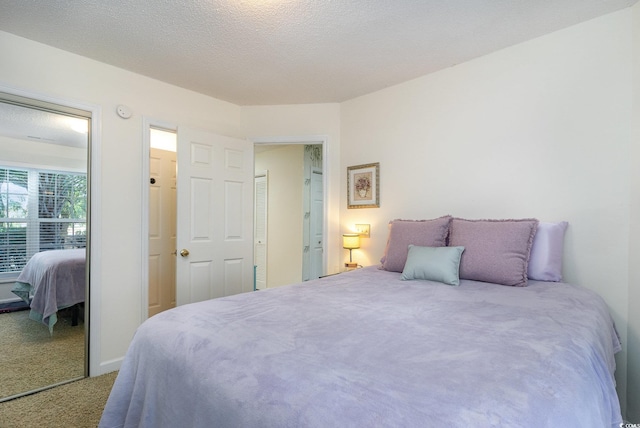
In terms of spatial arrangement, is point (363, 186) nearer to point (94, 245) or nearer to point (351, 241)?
point (351, 241)

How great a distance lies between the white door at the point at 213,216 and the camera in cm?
283

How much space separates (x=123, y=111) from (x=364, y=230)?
2428 mm

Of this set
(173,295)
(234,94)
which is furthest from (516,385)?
(173,295)

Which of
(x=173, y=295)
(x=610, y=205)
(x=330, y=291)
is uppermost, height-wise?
(x=610, y=205)

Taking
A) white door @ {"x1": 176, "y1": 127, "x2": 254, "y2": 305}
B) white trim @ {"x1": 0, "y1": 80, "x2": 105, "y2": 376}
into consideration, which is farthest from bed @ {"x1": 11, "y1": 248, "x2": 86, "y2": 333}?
white door @ {"x1": 176, "y1": 127, "x2": 254, "y2": 305}

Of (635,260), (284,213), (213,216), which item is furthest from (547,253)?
(284,213)

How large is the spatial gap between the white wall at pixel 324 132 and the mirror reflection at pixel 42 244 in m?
1.72

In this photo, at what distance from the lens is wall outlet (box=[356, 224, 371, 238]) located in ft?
10.2

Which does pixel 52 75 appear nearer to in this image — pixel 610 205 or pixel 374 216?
pixel 374 216

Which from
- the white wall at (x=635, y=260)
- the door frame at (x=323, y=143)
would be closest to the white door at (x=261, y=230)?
the door frame at (x=323, y=143)

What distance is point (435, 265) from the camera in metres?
1.95

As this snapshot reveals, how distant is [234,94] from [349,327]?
2810 millimetres

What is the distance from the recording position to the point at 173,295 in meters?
3.61

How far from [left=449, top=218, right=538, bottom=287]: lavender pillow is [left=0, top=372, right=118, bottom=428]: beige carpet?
98.5 inches
